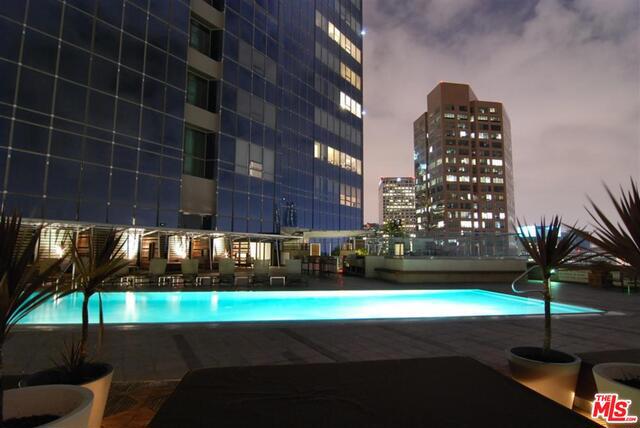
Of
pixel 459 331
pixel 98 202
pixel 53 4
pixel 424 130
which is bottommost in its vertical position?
pixel 459 331

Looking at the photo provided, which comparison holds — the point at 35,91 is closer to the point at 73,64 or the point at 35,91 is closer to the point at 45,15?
the point at 73,64

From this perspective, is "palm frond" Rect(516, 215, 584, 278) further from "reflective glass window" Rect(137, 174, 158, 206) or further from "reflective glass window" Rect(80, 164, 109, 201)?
→ "reflective glass window" Rect(137, 174, 158, 206)

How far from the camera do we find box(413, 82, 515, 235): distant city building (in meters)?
121

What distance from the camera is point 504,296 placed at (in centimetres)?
1340

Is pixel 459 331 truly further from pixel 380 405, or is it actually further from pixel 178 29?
pixel 178 29

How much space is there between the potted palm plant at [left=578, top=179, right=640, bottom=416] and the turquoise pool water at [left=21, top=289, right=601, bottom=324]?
7.07m

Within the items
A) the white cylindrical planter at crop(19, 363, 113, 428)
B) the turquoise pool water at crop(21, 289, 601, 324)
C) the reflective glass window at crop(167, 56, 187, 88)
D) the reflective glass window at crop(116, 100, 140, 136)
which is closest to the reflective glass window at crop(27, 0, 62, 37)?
the reflective glass window at crop(116, 100, 140, 136)

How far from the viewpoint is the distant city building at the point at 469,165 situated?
398 feet

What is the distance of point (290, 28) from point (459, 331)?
112 ft

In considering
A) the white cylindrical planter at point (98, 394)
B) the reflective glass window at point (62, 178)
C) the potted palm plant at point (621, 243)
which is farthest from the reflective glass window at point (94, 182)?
the potted palm plant at point (621, 243)

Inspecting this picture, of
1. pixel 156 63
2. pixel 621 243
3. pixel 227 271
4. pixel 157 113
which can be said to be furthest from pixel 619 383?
pixel 156 63

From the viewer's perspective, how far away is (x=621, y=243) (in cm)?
306

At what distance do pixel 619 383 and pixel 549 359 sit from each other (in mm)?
970

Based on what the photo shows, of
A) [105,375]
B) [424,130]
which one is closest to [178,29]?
[105,375]
